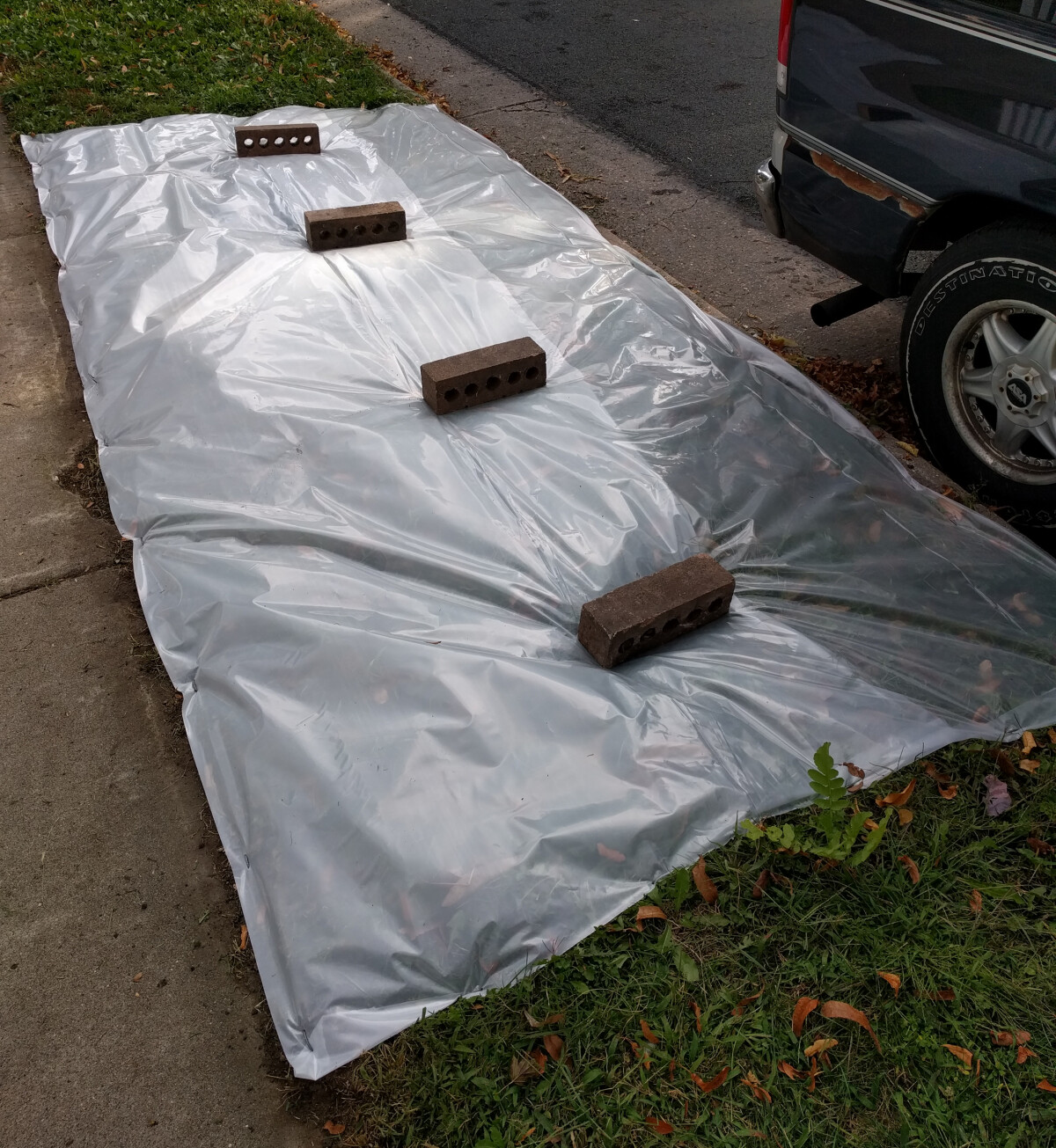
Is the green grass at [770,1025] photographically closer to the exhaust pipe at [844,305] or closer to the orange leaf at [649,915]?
the orange leaf at [649,915]

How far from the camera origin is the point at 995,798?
7.74 feet

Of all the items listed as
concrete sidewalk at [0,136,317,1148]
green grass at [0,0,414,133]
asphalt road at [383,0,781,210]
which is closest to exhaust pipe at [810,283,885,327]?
asphalt road at [383,0,781,210]

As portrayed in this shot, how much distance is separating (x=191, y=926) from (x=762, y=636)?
170 centimetres

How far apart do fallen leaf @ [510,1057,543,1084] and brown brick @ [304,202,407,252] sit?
3631mm

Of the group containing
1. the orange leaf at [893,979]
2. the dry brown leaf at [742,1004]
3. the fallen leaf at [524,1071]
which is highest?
the orange leaf at [893,979]

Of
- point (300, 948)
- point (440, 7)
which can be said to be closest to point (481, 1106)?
point (300, 948)

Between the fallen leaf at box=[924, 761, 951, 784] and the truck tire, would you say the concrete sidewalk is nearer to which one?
the fallen leaf at box=[924, 761, 951, 784]

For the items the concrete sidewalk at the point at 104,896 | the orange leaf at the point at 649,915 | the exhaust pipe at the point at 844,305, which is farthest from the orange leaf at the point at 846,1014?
the exhaust pipe at the point at 844,305

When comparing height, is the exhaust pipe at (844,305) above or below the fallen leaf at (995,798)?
above

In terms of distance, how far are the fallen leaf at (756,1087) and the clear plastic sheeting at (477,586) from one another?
421mm

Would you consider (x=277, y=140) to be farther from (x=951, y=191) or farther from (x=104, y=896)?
(x=104, y=896)

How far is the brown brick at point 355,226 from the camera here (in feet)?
14.1

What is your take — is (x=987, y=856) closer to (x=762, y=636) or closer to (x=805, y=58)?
(x=762, y=636)

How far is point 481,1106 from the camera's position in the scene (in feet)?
6.08
